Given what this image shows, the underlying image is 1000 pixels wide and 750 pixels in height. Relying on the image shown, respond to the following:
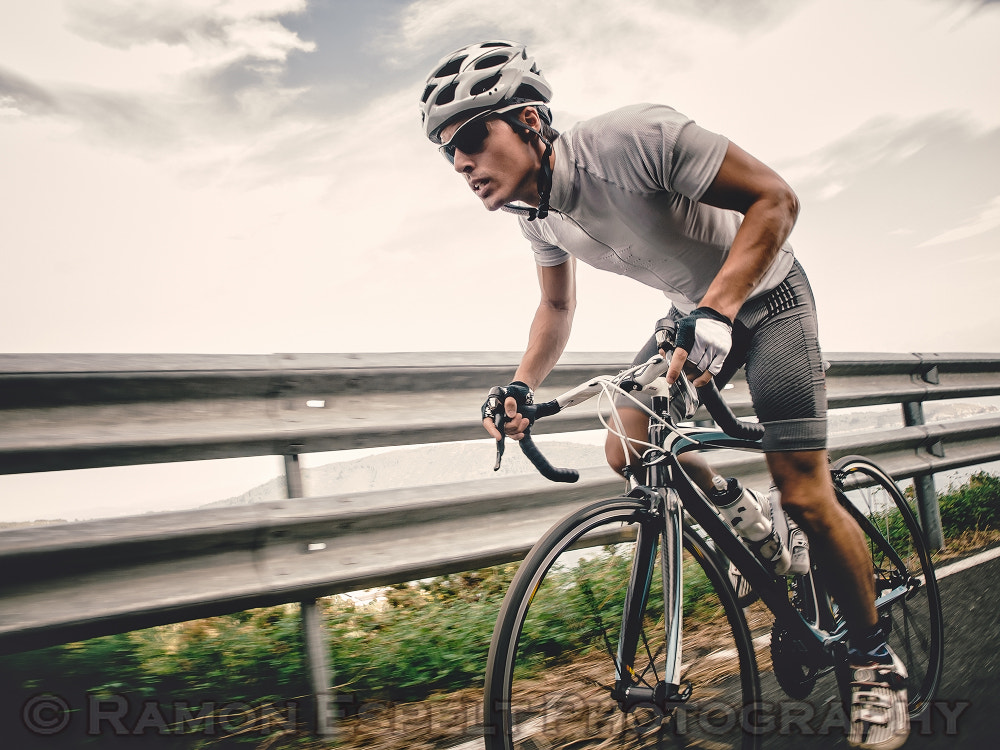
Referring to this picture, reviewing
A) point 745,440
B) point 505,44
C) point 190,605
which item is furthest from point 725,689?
point 505,44

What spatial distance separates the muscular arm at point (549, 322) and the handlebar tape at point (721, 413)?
714 millimetres

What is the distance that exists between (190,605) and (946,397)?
4919 mm

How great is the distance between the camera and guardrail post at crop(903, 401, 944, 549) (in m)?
4.45

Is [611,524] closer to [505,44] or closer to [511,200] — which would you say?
[511,200]

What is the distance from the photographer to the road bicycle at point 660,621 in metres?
1.66

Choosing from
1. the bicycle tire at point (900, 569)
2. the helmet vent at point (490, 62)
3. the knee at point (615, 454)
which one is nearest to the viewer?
the helmet vent at point (490, 62)

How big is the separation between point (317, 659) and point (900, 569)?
93.0 inches

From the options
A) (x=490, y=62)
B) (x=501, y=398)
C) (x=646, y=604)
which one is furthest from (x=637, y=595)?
(x=490, y=62)

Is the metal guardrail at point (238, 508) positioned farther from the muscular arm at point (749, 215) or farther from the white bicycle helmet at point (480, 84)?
the muscular arm at point (749, 215)

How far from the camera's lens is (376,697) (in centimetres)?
230

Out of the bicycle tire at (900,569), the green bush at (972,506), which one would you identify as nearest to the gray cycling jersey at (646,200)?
the bicycle tire at (900,569)

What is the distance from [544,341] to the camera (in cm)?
250

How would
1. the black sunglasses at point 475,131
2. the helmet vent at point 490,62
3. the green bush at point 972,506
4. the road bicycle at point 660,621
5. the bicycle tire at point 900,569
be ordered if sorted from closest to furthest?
the road bicycle at point 660,621
the black sunglasses at point 475,131
the helmet vent at point 490,62
the bicycle tire at point 900,569
the green bush at point 972,506

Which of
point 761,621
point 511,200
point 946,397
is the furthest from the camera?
point 946,397
